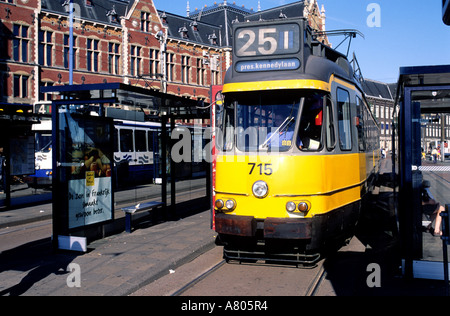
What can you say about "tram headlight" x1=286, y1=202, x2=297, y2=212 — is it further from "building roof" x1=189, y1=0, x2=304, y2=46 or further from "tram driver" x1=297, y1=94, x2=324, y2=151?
"building roof" x1=189, y1=0, x2=304, y2=46

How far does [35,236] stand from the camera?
10641 millimetres

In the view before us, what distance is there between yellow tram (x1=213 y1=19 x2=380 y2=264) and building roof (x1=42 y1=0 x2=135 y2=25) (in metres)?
33.4

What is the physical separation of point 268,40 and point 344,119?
193 cm

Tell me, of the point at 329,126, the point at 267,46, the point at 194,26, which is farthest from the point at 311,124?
the point at 194,26

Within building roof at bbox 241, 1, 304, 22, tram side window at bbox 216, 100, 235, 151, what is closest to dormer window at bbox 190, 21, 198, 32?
building roof at bbox 241, 1, 304, 22

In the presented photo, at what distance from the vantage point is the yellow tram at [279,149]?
713 centimetres

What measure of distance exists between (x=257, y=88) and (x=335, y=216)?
2.39 m

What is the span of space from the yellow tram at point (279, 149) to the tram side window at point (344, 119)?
50 millimetres

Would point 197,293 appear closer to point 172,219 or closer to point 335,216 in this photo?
point 335,216

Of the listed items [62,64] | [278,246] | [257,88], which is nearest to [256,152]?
[257,88]

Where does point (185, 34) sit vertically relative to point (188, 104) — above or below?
above

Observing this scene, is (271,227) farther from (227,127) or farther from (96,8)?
(96,8)

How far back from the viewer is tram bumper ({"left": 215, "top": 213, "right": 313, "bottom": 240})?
6.92 meters

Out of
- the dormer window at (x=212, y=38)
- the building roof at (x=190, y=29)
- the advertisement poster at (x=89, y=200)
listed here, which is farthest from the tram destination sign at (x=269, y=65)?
the dormer window at (x=212, y=38)
